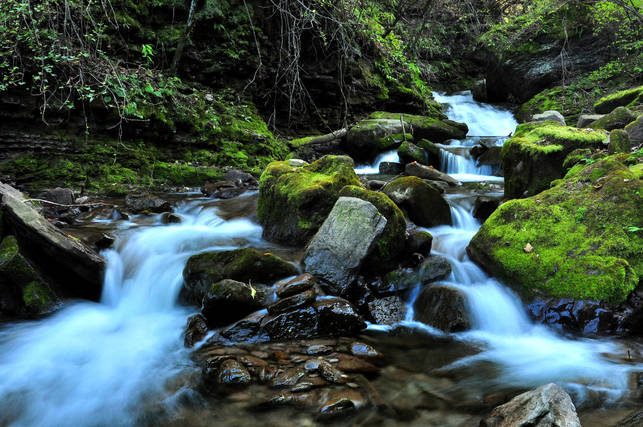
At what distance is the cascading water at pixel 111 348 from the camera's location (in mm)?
2619

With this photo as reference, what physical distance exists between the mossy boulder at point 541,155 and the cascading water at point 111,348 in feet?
16.0

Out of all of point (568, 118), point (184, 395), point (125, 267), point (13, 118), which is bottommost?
point (184, 395)

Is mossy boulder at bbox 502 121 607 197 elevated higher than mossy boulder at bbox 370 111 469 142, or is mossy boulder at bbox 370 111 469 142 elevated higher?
mossy boulder at bbox 370 111 469 142

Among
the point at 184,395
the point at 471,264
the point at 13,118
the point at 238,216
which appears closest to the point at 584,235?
the point at 471,264

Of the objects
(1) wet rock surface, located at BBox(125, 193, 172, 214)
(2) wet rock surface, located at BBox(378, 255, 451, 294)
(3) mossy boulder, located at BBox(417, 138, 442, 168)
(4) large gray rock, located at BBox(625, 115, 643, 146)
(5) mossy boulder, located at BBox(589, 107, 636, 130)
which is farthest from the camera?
(3) mossy boulder, located at BBox(417, 138, 442, 168)

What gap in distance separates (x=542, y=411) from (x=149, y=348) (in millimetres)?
3265

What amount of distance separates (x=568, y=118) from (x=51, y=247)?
1622 centimetres

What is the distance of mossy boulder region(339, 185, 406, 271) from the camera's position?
4242 millimetres

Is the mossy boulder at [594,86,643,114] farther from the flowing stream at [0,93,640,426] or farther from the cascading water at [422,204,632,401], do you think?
the cascading water at [422,204,632,401]

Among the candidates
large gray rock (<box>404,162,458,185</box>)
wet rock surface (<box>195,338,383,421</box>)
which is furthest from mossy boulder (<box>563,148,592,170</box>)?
wet rock surface (<box>195,338,383,421</box>)

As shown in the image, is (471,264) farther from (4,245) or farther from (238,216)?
(4,245)

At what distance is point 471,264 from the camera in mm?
4582

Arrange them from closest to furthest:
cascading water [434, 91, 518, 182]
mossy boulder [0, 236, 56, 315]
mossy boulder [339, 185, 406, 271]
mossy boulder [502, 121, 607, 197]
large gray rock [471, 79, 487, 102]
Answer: mossy boulder [0, 236, 56, 315] → mossy boulder [339, 185, 406, 271] → mossy boulder [502, 121, 607, 197] → cascading water [434, 91, 518, 182] → large gray rock [471, 79, 487, 102]

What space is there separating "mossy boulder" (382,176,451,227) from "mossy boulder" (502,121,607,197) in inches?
71.1
